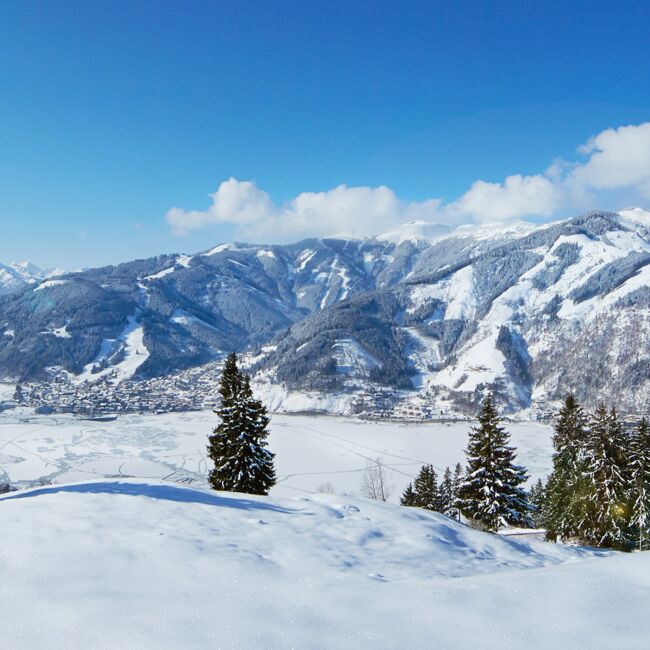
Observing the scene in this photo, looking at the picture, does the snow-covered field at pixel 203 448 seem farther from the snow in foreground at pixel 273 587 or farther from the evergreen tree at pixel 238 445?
the snow in foreground at pixel 273 587

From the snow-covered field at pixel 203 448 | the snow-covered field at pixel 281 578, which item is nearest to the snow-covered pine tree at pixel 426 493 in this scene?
the snow-covered field at pixel 281 578

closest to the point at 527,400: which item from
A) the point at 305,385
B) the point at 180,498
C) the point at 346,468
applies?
the point at 305,385

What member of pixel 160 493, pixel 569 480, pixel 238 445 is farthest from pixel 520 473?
pixel 160 493

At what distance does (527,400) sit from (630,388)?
3939 centimetres

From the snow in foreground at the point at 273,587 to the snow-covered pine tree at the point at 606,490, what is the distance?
17994 mm

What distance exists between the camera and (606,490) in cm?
2789

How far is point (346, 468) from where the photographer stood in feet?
331

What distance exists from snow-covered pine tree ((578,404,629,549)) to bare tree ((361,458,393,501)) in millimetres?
48032

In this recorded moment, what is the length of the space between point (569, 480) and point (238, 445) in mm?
23171

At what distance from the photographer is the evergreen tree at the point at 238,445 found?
29.5 meters

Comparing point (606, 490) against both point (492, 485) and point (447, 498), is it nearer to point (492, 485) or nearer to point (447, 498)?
point (492, 485)

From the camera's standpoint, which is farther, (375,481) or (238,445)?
(375,481)

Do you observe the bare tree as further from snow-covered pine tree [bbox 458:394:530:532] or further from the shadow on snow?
the shadow on snow

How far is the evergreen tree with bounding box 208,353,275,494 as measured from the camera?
2947 centimetres
